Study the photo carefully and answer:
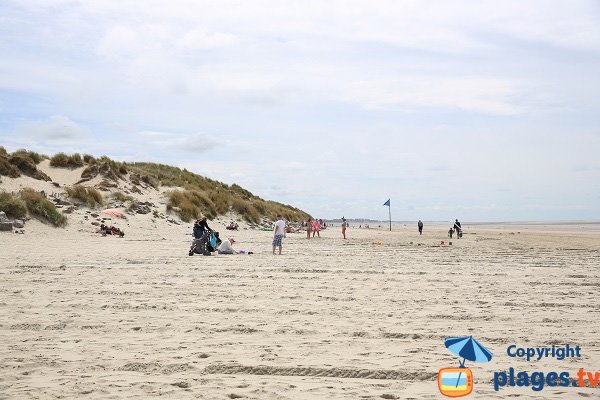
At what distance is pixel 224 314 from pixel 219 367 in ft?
8.07

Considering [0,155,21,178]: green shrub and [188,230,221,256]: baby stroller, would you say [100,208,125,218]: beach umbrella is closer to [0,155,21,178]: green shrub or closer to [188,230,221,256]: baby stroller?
[0,155,21,178]: green shrub

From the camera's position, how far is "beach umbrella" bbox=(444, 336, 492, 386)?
18.1ft

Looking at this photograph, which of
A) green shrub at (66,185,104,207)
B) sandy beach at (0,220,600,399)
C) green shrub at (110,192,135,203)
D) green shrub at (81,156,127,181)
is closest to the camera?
sandy beach at (0,220,600,399)

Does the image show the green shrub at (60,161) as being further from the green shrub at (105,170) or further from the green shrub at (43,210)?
the green shrub at (43,210)

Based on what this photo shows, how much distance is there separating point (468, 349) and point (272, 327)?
2350mm

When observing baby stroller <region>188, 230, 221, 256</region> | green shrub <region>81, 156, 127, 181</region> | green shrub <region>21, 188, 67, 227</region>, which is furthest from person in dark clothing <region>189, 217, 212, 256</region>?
green shrub <region>81, 156, 127, 181</region>

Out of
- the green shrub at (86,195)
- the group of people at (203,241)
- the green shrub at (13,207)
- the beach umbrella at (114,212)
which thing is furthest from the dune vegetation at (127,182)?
the group of people at (203,241)

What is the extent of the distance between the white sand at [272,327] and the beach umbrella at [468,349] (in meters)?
0.12

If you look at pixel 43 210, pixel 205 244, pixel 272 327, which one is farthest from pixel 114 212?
pixel 272 327

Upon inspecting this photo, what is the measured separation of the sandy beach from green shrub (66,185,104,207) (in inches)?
699

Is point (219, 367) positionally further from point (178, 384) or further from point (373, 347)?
point (373, 347)

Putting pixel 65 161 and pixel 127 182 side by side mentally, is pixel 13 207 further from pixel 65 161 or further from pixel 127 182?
pixel 65 161

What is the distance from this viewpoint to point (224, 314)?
7.77 m

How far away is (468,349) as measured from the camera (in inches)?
225
